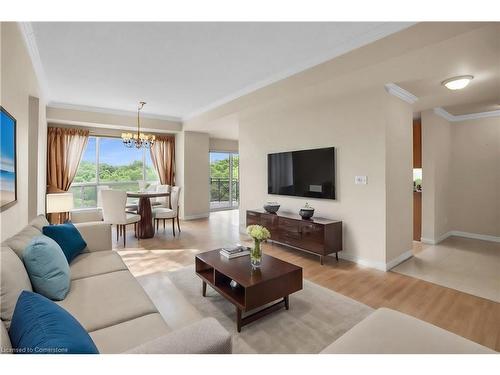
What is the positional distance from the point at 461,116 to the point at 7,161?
272 inches

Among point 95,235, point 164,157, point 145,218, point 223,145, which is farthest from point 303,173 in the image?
point 223,145

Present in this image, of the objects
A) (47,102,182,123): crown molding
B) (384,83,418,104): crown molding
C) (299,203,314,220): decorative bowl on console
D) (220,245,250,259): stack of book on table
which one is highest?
(47,102,182,123): crown molding

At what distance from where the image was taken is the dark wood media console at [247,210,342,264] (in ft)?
11.3

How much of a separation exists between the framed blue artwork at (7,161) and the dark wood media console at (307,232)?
10.3 feet

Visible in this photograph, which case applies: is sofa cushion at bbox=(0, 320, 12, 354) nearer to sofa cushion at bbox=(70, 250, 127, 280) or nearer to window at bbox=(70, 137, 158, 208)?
sofa cushion at bbox=(70, 250, 127, 280)

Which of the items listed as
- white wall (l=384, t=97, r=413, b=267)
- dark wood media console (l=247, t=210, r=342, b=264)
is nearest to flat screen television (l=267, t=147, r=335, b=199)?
dark wood media console (l=247, t=210, r=342, b=264)

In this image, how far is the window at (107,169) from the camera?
19.9 ft

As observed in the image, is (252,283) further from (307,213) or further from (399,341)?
(307,213)

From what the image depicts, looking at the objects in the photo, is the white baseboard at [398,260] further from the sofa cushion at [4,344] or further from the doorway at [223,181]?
the doorway at [223,181]

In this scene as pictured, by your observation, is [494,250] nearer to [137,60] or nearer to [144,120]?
[137,60]

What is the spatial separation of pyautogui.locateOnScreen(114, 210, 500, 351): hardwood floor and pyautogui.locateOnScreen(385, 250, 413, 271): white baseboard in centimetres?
14

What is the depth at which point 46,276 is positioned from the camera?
152 centimetres

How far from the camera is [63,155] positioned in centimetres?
554

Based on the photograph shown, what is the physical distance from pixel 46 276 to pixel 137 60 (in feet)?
8.61
